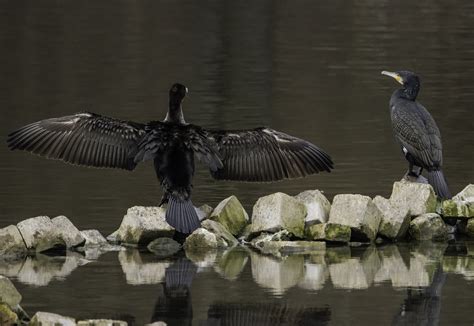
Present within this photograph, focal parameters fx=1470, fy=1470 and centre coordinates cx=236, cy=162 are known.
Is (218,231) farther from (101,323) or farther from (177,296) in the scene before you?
(101,323)

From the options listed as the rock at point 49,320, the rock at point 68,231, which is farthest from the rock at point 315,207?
the rock at point 49,320

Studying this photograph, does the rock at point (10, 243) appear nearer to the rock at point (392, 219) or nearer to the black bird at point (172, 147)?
the black bird at point (172, 147)

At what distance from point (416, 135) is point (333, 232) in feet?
5.41

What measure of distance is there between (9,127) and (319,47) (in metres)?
11.0

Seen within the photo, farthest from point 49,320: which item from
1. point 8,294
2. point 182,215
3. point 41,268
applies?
point 182,215

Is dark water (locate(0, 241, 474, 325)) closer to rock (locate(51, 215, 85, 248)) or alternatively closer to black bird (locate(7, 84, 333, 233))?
rock (locate(51, 215, 85, 248))

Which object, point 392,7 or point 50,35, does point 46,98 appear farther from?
point 392,7

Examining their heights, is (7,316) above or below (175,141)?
below

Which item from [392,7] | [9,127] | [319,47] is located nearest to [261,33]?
[319,47]

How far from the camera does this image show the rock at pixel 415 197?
12.0 meters

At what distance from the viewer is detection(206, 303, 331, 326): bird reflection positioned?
895 cm

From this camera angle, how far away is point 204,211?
11977mm

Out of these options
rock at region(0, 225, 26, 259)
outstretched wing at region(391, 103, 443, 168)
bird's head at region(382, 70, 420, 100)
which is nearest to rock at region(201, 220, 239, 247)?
rock at region(0, 225, 26, 259)

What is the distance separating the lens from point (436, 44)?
28.8m
